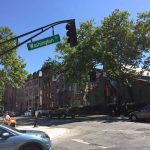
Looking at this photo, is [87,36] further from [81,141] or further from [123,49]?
[81,141]

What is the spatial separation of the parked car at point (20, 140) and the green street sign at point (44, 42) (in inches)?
365

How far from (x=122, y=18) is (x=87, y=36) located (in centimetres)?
541

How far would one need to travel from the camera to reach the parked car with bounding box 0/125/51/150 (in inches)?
494

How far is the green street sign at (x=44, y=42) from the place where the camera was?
21.8m

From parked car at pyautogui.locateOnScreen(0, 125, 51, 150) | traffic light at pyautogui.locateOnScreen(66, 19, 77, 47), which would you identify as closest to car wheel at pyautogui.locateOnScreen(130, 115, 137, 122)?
traffic light at pyautogui.locateOnScreen(66, 19, 77, 47)

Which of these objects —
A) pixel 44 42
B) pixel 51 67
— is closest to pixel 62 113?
pixel 51 67

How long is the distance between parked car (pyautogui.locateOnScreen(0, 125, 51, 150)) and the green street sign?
9261mm

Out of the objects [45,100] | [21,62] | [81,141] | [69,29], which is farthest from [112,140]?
[45,100]

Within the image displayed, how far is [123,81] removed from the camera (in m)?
Result: 56.0

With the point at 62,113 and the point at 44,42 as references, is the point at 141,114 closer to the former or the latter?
the point at 44,42

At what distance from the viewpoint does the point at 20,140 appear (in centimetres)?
1277

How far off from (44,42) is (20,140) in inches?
404

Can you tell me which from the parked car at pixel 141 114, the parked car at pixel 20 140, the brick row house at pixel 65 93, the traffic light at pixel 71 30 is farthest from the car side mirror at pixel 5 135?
the brick row house at pixel 65 93

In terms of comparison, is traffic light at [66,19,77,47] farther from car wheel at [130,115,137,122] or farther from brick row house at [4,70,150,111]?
brick row house at [4,70,150,111]
